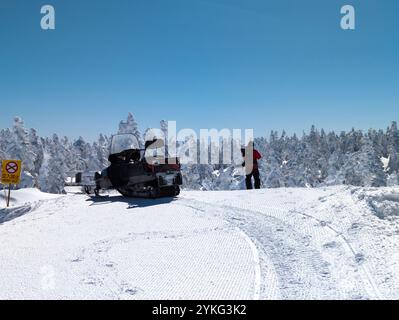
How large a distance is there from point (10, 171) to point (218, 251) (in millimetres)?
12772

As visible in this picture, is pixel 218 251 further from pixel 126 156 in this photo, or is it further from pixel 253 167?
pixel 253 167

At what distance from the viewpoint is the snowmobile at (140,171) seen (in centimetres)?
1271

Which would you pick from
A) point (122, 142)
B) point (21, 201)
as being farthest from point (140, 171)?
point (21, 201)

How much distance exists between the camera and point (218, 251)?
21.2 ft

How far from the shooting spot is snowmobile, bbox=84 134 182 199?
12711mm

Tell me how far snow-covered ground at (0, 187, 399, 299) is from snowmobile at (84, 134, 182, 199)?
225cm

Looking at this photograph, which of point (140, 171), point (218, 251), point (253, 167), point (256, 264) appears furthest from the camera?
point (253, 167)

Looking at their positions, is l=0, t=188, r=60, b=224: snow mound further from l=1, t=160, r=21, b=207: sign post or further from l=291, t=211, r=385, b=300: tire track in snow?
l=291, t=211, r=385, b=300: tire track in snow

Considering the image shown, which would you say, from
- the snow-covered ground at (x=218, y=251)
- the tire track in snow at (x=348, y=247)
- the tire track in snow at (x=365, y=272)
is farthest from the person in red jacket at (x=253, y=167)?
the tire track in snow at (x=365, y=272)

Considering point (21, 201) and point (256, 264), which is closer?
point (256, 264)

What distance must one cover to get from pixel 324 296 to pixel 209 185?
7602 centimetres

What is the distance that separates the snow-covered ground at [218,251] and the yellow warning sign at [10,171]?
240 inches
